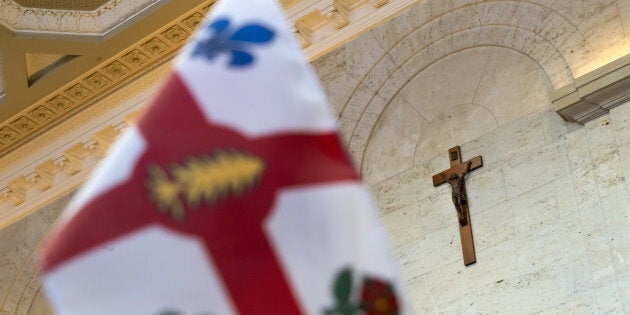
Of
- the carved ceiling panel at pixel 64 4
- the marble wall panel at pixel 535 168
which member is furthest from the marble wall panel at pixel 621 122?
the carved ceiling panel at pixel 64 4

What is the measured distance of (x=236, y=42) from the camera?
1.68 meters

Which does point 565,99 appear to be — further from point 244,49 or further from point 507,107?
point 244,49

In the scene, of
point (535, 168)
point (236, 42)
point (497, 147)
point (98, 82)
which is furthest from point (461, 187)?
point (236, 42)

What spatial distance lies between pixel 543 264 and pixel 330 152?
5358mm

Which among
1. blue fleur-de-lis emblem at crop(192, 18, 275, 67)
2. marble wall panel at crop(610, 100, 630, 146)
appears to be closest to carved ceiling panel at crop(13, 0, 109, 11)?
marble wall panel at crop(610, 100, 630, 146)

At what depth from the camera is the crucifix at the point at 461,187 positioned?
23.4 ft

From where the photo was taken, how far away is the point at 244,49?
168 centimetres

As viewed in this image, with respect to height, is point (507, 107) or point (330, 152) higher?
point (507, 107)

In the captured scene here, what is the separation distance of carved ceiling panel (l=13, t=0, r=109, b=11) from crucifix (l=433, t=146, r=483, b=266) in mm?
3414

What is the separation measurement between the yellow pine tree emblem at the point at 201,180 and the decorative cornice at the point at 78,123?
7.88m

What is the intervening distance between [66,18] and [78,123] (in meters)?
0.83

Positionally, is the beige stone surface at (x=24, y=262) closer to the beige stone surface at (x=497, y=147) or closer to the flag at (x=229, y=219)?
the beige stone surface at (x=497, y=147)

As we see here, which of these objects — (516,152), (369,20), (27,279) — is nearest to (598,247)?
(516,152)

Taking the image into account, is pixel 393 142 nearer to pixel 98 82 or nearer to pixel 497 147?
pixel 497 147
